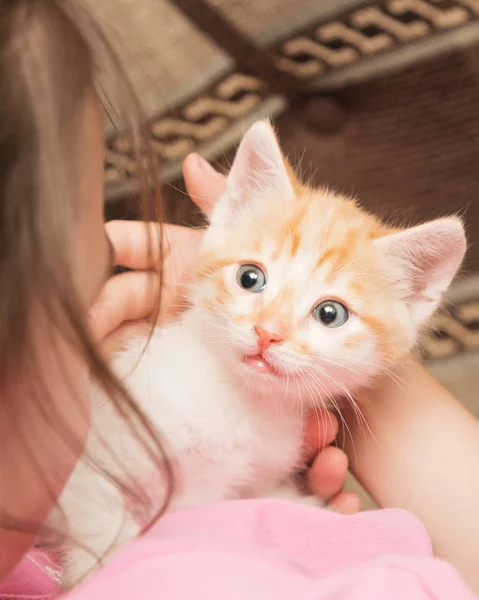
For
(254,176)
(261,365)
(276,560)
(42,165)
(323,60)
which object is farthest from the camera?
(323,60)

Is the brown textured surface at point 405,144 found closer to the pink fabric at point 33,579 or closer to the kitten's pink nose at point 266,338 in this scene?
the kitten's pink nose at point 266,338

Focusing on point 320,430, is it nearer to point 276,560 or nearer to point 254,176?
point 276,560

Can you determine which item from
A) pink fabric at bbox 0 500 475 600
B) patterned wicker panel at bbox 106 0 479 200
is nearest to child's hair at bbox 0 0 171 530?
pink fabric at bbox 0 500 475 600

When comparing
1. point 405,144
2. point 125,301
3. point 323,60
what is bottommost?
point 125,301

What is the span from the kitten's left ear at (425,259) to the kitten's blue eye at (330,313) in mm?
105

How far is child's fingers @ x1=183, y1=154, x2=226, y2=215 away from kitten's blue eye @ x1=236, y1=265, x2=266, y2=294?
201mm

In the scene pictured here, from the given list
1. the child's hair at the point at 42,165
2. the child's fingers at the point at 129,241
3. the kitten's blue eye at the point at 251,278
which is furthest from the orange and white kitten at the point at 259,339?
the child's hair at the point at 42,165

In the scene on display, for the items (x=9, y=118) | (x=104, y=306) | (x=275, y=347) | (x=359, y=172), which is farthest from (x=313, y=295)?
(x=359, y=172)

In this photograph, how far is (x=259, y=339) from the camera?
0.74 meters

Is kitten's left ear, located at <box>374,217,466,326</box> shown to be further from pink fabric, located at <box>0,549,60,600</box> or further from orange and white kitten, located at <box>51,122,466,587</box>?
pink fabric, located at <box>0,549,60,600</box>

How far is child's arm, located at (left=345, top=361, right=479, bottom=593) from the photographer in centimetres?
81

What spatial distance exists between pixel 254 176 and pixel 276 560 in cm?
52

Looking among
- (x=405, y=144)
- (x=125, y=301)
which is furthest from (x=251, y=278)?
(x=405, y=144)

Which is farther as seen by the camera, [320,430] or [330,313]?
[320,430]
